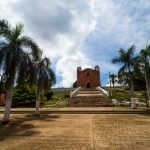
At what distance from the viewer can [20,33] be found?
1393 cm

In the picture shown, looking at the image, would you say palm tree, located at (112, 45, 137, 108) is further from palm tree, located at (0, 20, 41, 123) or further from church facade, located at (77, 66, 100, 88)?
church facade, located at (77, 66, 100, 88)

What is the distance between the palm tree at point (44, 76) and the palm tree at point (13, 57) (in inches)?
134

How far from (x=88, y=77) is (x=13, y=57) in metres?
38.0

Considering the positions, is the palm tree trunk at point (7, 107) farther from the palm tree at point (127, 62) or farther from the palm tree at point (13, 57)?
the palm tree at point (127, 62)

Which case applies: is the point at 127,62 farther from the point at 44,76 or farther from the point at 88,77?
the point at 88,77

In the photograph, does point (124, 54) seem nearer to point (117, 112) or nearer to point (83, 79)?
point (117, 112)

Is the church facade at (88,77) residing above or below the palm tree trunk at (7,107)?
above

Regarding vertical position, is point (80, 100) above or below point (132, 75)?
below

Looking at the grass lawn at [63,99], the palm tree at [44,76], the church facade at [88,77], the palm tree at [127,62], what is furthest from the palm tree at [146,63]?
the church facade at [88,77]

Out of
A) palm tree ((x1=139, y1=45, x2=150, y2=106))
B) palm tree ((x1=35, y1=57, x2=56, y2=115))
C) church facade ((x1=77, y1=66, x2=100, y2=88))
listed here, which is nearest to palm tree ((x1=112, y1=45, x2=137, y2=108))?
palm tree ((x1=139, y1=45, x2=150, y2=106))

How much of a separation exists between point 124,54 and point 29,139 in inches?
651

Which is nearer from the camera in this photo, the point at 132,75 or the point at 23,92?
the point at 132,75

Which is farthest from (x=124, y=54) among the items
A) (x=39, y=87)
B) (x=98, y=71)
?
(x=98, y=71)

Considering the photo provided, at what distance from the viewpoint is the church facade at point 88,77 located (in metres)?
50.2
